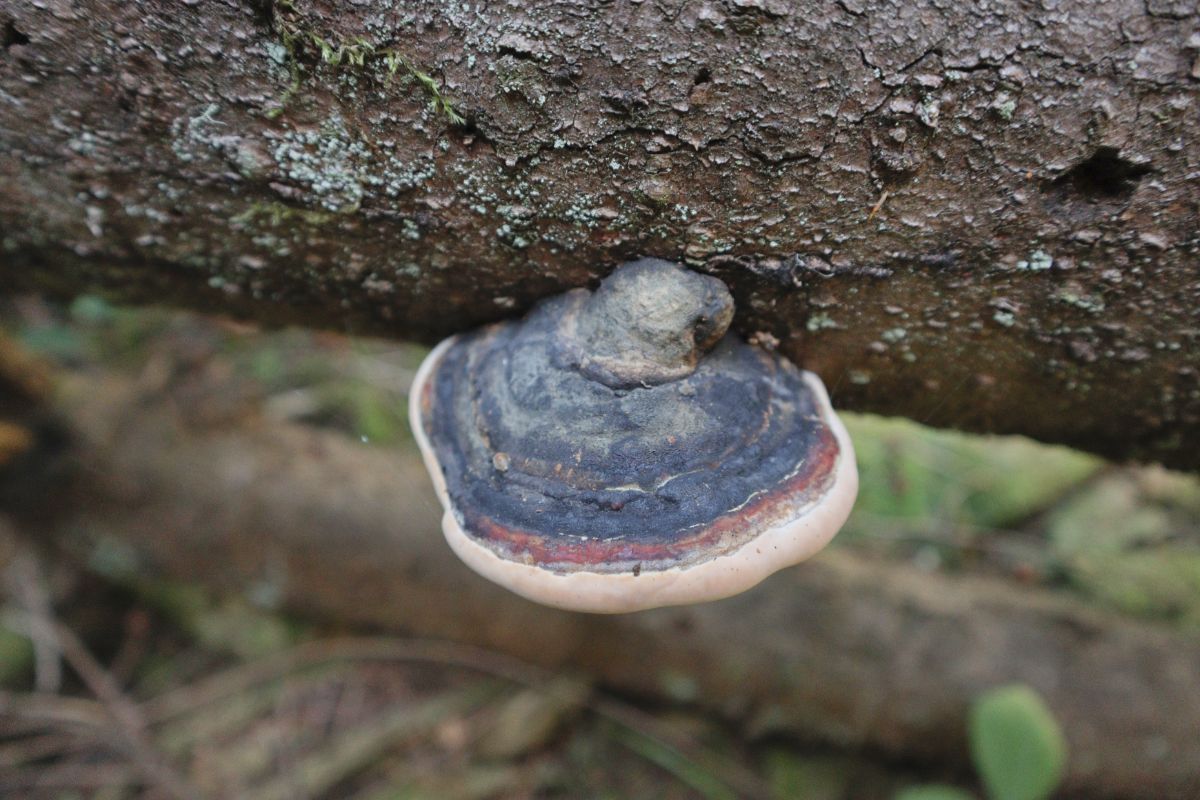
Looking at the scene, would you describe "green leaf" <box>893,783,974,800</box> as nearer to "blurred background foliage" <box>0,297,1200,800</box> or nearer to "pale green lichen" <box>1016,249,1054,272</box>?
"blurred background foliage" <box>0,297,1200,800</box>

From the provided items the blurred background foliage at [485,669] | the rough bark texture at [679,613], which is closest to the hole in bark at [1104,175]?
the blurred background foliage at [485,669]

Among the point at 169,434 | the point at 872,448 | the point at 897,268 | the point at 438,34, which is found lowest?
the point at 169,434

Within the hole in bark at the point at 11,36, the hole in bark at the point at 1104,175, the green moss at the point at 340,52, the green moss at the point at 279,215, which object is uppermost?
the hole in bark at the point at 1104,175

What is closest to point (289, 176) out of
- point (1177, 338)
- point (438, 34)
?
point (438, 34)

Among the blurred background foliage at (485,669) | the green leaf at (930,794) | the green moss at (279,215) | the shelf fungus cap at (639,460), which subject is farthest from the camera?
the blurred background foliage at (485,669)

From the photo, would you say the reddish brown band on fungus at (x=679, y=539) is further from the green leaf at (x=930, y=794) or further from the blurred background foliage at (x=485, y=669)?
the blurred background foliage at (x=485, y=669)

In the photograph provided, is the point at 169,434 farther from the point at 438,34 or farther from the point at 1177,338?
the point at 1177,338

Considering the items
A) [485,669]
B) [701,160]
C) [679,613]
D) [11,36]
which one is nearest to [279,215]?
[11,36]
